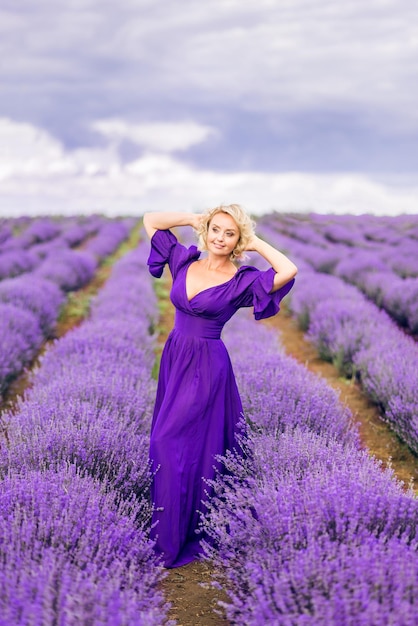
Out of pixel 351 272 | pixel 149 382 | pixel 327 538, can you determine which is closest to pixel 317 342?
pixel 149 382

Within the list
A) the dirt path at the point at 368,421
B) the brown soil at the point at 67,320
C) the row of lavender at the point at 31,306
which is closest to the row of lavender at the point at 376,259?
the dirt path at the point at 368,421

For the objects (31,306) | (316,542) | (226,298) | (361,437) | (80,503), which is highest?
(226,298)

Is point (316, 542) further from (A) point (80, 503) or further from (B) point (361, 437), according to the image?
(B) point (361, 437)

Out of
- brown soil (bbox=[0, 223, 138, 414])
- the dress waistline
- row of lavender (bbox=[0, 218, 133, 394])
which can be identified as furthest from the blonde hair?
row of lavender (bbox=[0, 218, 133, 394])

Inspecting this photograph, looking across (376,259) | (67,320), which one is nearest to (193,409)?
(67,320)

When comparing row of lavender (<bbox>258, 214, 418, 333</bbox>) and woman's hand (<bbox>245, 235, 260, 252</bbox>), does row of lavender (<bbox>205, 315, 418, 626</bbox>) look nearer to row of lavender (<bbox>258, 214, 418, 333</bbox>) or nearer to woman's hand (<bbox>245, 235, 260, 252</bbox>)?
woman's hand (<bbox>245, 235, 260, 252</bbox>)

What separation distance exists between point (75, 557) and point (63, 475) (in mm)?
A: 589

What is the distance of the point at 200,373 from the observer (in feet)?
9.86

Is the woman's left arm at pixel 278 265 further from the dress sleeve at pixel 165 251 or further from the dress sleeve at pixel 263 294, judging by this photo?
the dress sleeve at pixel 165 251

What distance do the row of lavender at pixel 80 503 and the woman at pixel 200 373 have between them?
154 mm

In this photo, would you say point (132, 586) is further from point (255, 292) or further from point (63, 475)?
point (255, 292)

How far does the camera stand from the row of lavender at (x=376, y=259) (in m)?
9.02

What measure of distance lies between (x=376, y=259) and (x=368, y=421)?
23.4ft

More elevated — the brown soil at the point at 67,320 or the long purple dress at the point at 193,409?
the long purple dress at the point at 193,409
